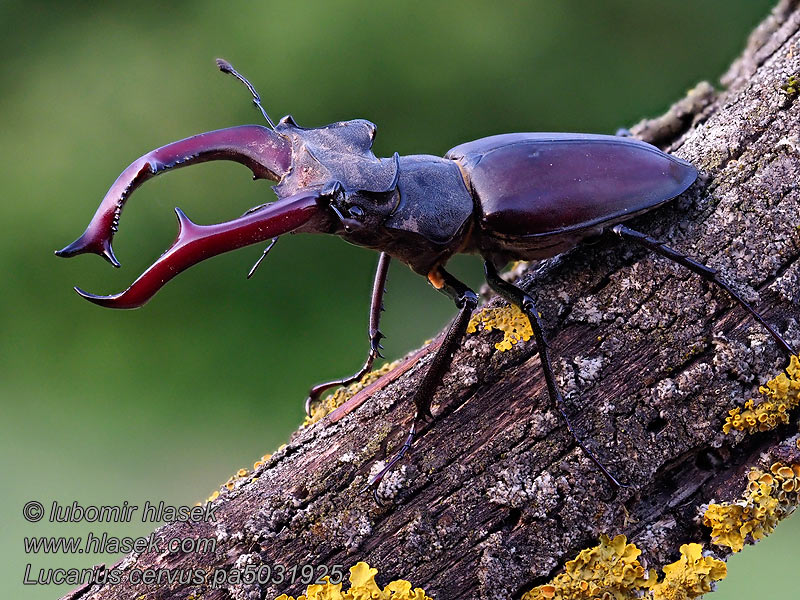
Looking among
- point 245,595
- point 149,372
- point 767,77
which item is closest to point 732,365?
point 767,77

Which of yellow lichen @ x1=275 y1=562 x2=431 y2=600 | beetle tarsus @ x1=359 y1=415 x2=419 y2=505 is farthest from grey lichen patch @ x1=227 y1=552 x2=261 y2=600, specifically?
beetle tarsus @ x1=359 y1=415 x2=419 y2=505

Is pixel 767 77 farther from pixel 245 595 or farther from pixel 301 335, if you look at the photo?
pixel 301 335

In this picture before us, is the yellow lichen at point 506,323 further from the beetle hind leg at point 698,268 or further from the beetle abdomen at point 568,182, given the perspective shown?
the beetle hind leg at point 698,268

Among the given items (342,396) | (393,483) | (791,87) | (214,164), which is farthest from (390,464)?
(214,164)

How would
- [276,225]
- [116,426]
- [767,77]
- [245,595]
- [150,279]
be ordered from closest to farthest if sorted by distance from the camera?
[150,279]
[276,225]
[245,595]
[767,77]
[116,426]

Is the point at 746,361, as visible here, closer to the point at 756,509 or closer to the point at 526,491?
the point at 756,509

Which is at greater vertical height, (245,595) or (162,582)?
(162,582)

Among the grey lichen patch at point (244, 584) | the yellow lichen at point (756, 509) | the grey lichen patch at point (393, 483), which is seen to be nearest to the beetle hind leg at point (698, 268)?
the yellow lichen at point (756, 509)
